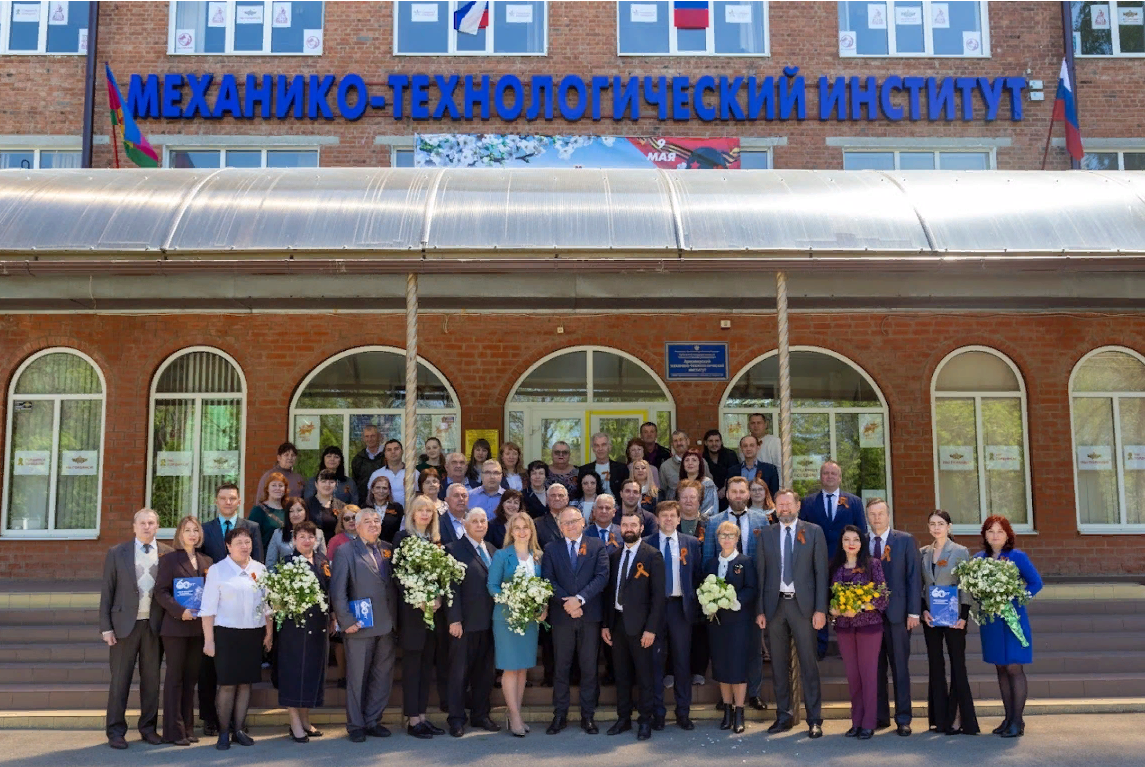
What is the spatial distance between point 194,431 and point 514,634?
21.9 feet

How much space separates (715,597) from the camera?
7504 millimetres

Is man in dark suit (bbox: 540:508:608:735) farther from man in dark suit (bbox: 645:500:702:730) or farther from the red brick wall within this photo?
the red brick wall

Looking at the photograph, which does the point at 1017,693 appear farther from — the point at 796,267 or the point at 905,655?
the point at 796,267

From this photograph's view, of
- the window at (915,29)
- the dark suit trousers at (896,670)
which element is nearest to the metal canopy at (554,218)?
the dark suit trousers at (896,670)

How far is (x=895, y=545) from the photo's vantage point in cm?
762

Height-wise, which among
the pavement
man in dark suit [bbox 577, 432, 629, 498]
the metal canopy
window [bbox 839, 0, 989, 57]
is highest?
window [bbox 839, 0, 989, 57]

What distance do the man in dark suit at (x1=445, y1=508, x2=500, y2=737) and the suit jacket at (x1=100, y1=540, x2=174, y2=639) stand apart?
6.93 ft

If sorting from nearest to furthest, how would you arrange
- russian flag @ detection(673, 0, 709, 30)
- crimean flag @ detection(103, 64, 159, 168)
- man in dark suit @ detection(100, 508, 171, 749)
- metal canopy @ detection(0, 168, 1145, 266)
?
man in dark suit @ detection(100, 508, 171, 749) → metal canopy @ detection(0, 168, 1145, 266) → crimean flag @ detection(103, 64, 159, 168) → russian flag @ detection(673, 0, 709, 30)

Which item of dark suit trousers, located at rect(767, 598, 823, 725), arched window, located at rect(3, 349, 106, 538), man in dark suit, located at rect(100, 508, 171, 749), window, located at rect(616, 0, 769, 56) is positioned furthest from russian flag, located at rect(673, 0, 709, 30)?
man in dark suit, located at rect(100, 508, 171, 749)

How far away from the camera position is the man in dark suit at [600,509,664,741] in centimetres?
754

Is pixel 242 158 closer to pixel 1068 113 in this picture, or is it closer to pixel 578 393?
pixel 578 393

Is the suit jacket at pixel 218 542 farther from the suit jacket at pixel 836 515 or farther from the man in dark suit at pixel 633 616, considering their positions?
the suit jacket at pixel 836 515

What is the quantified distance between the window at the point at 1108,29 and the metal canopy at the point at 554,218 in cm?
651

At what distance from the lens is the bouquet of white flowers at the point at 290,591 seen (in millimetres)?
7172
